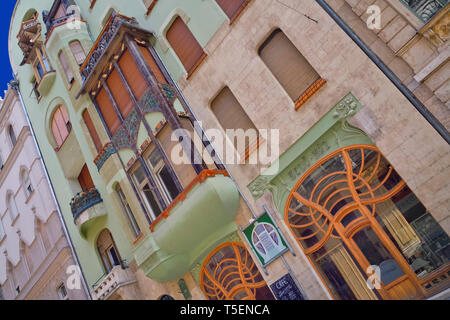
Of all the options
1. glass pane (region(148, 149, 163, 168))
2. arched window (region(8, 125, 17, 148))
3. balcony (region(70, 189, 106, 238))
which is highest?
arched window (region(8, 125, 17, 148))

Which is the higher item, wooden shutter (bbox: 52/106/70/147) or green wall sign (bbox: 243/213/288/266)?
wooden shutter (bbox: 52/106/70/147)

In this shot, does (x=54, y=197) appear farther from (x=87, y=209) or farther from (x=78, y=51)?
(x=78, y=51)

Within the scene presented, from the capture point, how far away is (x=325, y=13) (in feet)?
33.3

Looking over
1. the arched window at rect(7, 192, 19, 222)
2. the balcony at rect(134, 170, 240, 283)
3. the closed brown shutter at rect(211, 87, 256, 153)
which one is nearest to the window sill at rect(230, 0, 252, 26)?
the closed brown shutter at rect(211, 87, 256, 153)

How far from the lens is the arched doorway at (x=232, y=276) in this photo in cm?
1125

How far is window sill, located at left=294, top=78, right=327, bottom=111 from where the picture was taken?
10.0 m

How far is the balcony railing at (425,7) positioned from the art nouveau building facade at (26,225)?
16470mm

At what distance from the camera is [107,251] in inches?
647

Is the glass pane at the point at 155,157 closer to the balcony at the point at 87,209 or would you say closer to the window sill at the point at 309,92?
the balcony at the point at 87,209

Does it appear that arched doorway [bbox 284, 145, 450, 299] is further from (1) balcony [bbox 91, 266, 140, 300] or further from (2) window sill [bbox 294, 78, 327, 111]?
(1) balcony [bbox 91, 266, 140, 300]

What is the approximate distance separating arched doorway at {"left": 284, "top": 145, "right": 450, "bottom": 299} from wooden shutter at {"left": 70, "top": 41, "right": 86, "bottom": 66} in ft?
42.2

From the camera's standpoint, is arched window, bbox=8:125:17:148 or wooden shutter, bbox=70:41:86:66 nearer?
wooden shutter, bbox=70:41:86:66

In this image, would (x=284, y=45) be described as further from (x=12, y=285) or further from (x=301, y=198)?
(x=12, y=285)

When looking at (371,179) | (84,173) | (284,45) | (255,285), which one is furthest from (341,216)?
(84,173)
